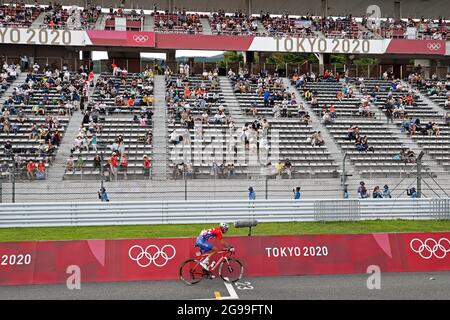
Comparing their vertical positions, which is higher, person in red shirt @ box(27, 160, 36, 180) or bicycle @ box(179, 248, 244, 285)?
person in red shirt @ box(27, 160, 36, 180)

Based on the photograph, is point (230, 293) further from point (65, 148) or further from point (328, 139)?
point (328, 139)

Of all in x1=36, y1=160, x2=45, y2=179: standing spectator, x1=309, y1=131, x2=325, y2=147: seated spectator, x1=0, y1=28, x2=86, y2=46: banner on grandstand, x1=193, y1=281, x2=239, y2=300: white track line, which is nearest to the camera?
x1=193, y1=281, x2=239, y2=300: white track line

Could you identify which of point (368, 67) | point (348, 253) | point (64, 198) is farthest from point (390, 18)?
point (348, 253)

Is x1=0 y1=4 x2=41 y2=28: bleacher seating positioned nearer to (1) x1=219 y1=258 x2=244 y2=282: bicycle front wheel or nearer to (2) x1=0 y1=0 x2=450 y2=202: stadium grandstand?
(2) x1=0 y1=0 x2=450 y2=202: stadium grandstand

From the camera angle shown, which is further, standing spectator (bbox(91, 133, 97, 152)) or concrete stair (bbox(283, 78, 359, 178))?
concrete stair (bbox(283, 78, 359, 178))

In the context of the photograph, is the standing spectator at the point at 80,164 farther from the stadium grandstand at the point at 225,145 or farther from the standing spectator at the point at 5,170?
the standing spectator at the point at 5,170

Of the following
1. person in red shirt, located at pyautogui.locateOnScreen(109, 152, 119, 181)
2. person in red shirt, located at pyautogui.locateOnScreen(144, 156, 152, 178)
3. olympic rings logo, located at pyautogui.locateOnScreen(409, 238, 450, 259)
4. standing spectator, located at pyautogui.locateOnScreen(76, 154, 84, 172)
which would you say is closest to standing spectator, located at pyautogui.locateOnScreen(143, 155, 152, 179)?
person in red shirt, located at pyautogui.locateOnScreen(144, 156, 152, 178)

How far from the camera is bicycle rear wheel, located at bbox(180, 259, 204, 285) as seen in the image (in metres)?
13.4

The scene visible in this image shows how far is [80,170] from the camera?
969 inches

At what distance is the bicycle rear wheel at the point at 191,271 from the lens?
13.4m

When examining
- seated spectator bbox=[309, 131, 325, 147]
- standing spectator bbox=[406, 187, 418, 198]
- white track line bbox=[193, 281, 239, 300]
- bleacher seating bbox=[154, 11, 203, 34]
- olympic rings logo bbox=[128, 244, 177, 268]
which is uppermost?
bleacher seating bbox=[154, 11, 203, 34]

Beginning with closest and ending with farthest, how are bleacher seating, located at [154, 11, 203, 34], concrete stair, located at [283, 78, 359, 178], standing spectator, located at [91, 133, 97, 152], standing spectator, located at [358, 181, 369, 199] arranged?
standing spectator, located at [358, 181, 369, 199], standing spectator, located at [91, 133, 97, 152], concrete stair, located at [283, 78, 359, 178], bleacher seating, located at [154, 11, 203, 34]

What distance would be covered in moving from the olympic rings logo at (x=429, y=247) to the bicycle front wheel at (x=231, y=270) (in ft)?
13.4

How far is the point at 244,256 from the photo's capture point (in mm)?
14062
